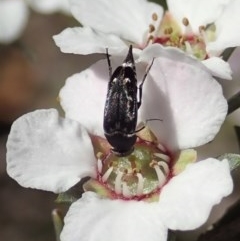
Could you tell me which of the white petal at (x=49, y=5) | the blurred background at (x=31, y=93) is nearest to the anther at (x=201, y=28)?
the white petal at (x=49, y=5)

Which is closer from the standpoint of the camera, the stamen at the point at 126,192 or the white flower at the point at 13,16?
the stamen at the point at 126,192

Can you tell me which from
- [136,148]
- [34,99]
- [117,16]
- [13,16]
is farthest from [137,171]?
[34,99]

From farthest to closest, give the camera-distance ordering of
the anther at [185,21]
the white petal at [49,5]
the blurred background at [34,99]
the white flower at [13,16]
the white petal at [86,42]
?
1. the blurred background at [34,99]
2. the white flower at [13,16]
3. the white petal at [49,5]
4. the anther at [185,21]
5. the white petal at [86,42]

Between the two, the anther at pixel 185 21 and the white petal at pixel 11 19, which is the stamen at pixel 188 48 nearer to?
the anther at pixel 185 21

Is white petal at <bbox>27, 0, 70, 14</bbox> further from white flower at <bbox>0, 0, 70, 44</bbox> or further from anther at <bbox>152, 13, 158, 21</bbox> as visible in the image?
anther at <bbox>152, 13, 158, 21</bbox>

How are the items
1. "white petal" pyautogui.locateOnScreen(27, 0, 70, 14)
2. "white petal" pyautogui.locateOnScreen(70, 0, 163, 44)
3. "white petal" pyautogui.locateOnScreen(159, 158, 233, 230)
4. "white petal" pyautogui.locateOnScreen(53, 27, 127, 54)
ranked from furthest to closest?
"white petal" pyautogui.locateOnScreen(27, 0, 70, 14) → "white petal" pyautogui.locateOnScreen(70, 0, 163, 44) → "white petal" pyautogui.locateOnScreen(53, 27, 127, 54) → "white petal" pyautogui.locateOnScreen(159, 158, 233, 230)

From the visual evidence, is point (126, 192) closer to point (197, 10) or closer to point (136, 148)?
point (136, 148)

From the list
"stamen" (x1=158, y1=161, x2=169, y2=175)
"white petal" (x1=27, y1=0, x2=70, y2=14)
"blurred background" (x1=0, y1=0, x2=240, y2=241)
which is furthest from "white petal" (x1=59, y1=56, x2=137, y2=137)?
"blurred background" (x1=0, y1=0, x2=240, y2=241)

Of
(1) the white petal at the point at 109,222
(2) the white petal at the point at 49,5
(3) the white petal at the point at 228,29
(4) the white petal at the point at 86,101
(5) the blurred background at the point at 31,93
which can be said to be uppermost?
(3) the white petal at the point at 228,29
